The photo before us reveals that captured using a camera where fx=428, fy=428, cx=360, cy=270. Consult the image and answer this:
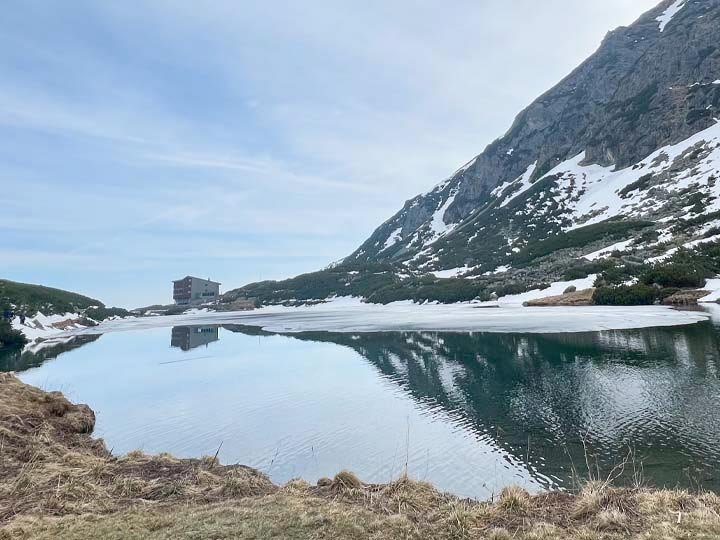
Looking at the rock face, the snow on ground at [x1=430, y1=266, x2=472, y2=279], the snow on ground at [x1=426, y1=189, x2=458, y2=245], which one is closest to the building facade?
the rock face

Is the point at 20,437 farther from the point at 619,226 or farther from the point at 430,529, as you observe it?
the point at 619,226

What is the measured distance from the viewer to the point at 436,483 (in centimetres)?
897

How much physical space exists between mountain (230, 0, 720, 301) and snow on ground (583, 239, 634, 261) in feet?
0.93

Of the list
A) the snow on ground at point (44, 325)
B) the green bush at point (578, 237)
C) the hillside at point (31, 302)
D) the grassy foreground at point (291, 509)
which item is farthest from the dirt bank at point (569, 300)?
the hillside at point (31, 302)

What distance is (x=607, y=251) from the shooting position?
59.7 metres

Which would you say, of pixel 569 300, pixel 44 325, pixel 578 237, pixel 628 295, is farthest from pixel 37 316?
pixel 578 237

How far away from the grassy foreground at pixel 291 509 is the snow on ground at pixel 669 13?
171 meters

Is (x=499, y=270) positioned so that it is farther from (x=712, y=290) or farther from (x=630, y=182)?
(x=712, y=290)

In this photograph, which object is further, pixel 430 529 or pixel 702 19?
pixel 702 19

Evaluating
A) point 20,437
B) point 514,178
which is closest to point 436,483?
point 20,437

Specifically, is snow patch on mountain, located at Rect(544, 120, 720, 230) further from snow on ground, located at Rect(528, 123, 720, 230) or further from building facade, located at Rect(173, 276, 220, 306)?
building facade, located at Rect(173, 276, 220, 306)

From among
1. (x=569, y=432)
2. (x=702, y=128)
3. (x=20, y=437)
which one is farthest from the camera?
(x=702, y=128)

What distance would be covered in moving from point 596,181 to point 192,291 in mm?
121972

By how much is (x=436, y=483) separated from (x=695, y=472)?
5.09 metres
